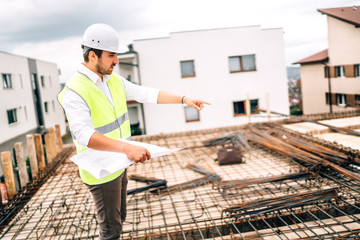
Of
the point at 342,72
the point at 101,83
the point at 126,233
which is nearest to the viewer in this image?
the point at 101,83

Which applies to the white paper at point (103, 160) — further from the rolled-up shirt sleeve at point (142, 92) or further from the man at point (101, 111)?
→ the rolled-up shirt sleeve at point (142, 92)

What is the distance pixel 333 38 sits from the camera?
51.9 feet

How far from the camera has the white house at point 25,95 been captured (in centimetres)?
1720

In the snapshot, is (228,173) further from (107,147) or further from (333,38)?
(333,38)

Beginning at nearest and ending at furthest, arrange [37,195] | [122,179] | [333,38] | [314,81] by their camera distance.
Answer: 1. [122,179]
2. [37,195]
3. [333,38]
4. [314,81]

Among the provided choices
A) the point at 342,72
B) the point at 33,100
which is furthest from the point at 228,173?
the point at 33,100

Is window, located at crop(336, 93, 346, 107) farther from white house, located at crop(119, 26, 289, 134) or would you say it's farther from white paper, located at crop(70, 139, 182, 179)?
white paper, located at crop(70, 139, 182, 179)

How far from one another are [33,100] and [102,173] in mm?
22483

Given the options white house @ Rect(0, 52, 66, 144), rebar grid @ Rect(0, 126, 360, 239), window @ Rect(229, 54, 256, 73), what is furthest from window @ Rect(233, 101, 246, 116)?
white house @ Rect(0, 52, 66, 144)

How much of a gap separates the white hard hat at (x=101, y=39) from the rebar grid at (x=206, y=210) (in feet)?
6.11

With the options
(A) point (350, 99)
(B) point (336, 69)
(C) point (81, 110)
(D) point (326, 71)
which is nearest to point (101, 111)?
(C) point (81, 110)

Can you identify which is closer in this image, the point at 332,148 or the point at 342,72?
the point at 332,148

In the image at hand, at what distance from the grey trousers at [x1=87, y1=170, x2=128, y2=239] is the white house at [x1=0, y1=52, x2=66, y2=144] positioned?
16.5m

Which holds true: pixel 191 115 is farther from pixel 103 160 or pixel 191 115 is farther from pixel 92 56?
pixel 103 160
